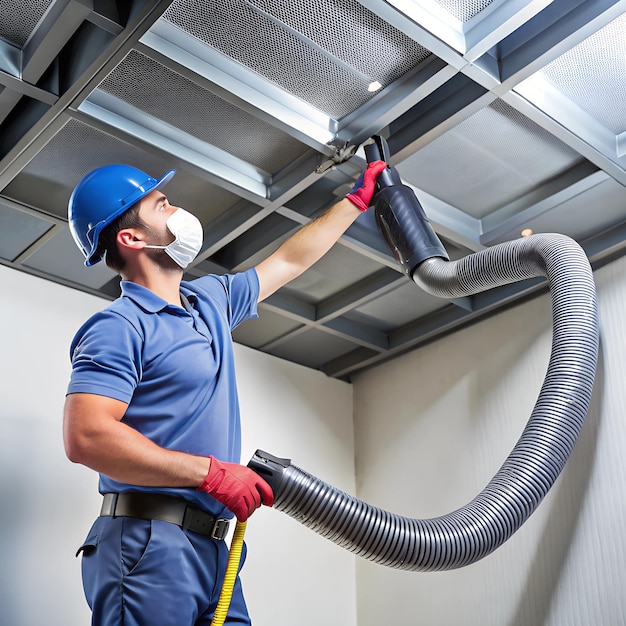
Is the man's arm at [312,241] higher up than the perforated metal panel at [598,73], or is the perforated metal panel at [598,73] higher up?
the perforated metal panel at [598,73]

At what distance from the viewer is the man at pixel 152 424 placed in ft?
4.76

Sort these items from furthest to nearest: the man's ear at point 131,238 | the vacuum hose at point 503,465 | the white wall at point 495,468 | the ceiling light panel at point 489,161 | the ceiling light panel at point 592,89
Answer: the white wall at point 495,468, the ceiling light panel at point 489,161, the ceiling light panel at point 592,89, the man's ear at point 131,238, the vacuum hose at point 503,465

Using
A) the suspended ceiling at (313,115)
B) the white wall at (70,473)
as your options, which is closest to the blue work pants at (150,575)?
the white wall at (70,473)

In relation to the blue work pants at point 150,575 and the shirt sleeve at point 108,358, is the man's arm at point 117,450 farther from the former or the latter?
the blue work pants at point 150,575

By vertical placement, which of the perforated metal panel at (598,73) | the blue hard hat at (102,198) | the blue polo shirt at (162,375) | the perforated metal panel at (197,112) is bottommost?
the blue polo shirt at (162,375)

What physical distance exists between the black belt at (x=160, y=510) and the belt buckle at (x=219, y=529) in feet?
0.04

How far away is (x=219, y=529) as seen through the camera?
1.62 m

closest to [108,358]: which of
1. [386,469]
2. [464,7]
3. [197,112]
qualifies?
[197,112]

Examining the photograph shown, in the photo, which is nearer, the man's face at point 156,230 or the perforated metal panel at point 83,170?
the man's face at point 156,230

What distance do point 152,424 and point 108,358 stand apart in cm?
19

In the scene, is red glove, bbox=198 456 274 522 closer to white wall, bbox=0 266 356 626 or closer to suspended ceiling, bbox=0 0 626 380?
suspended ceiling, bbox=0 0 626 380

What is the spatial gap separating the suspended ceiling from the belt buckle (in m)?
1.25

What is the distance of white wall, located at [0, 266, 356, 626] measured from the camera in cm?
259

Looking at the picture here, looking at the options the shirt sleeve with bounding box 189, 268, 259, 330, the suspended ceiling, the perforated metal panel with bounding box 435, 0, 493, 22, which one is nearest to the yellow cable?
the shirt sleeve with bounding box 189, 268, 259, 330
